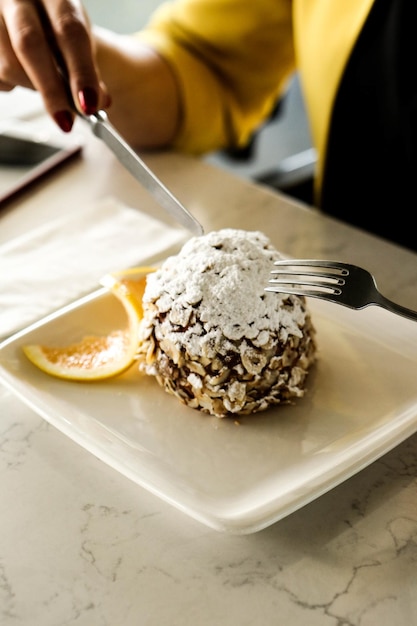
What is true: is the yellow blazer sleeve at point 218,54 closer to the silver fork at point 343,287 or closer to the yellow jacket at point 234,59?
the yellow jacket at point 234,59

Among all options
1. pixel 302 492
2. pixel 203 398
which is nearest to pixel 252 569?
pixel 302 492

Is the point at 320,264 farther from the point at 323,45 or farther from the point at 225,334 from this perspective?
the point at 323,45

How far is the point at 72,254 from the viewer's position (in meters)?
1.12

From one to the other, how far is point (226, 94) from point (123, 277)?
74 centimetres

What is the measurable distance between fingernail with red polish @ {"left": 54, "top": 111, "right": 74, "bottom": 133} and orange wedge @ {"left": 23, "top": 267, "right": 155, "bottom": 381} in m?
0.23

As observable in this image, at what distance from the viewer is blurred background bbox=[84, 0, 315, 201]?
2.25 metres

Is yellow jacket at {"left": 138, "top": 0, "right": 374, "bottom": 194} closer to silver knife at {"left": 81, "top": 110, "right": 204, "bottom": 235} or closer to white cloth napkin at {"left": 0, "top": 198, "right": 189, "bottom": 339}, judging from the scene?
white cloth napkin at {"left": 0, "top": 198, "right": 189, "bottom": 339}

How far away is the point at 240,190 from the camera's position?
1.30 metres

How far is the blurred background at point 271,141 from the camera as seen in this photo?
→ 2250mm

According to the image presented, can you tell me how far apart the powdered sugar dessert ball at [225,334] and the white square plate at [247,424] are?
27 mm

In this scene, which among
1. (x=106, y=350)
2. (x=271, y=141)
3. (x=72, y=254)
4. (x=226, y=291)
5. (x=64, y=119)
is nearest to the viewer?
(x=226, y=291)

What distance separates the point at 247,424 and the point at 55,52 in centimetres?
58

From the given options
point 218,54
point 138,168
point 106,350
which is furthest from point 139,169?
point 218,54

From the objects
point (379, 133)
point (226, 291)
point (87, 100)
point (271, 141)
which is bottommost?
point (271, 141)
